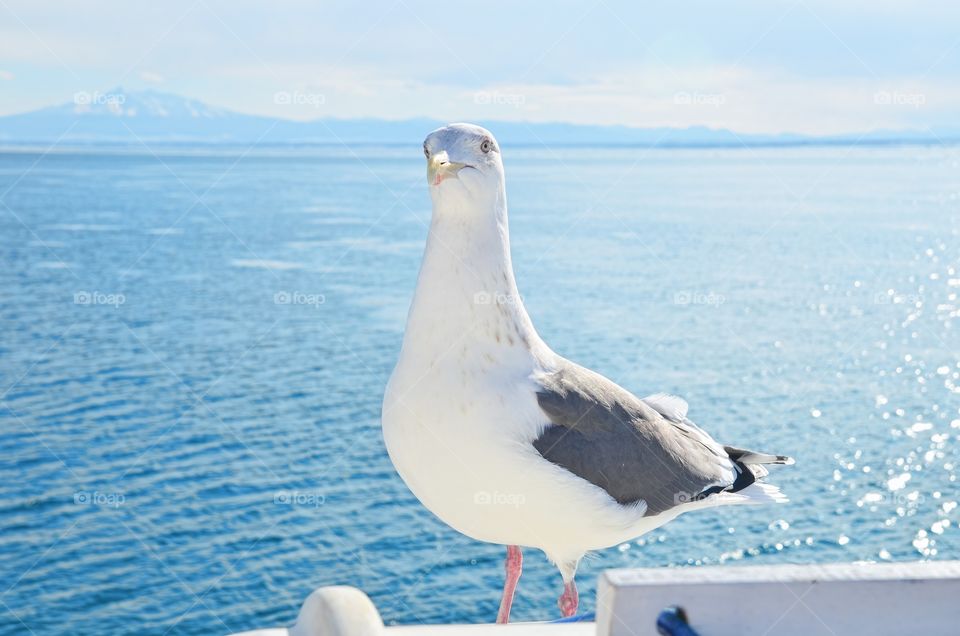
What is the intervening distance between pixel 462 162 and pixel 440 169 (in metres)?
0.12

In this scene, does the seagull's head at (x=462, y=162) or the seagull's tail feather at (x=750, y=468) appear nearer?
the seagull's head at (x=462, y=162)

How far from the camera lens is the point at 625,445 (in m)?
4.72

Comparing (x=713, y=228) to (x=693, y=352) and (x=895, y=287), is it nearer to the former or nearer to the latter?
(x=895, y=287)

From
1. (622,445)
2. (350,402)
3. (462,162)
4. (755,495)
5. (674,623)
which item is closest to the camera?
(674,623)

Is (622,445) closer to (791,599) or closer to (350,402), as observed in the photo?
(791,599)

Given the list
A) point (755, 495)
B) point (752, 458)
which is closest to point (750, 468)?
point (752, 458)

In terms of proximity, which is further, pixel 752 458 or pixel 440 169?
pixel 752 458

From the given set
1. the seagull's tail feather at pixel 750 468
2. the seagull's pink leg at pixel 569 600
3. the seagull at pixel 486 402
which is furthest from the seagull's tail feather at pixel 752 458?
the seagull's pink leg at pixel 569 600

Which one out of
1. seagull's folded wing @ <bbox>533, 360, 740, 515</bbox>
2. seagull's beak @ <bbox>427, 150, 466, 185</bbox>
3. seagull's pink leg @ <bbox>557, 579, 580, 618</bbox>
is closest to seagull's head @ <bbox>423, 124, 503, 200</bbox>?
seagull's beak @ <bbox>427, 150, 466, 185</bbox>

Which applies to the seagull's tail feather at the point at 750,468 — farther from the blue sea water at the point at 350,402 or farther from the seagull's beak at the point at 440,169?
the blue sea water at the point at 350,402

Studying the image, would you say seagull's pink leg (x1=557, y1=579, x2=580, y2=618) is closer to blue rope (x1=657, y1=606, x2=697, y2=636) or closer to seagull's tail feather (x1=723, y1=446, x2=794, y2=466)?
seagull's tail feather (x1=723, y1=446, x2=794, y2=466)

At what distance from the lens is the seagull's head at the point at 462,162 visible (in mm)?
4211

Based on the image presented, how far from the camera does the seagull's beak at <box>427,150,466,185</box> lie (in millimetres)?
4188

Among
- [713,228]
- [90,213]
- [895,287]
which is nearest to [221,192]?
[90,213]
